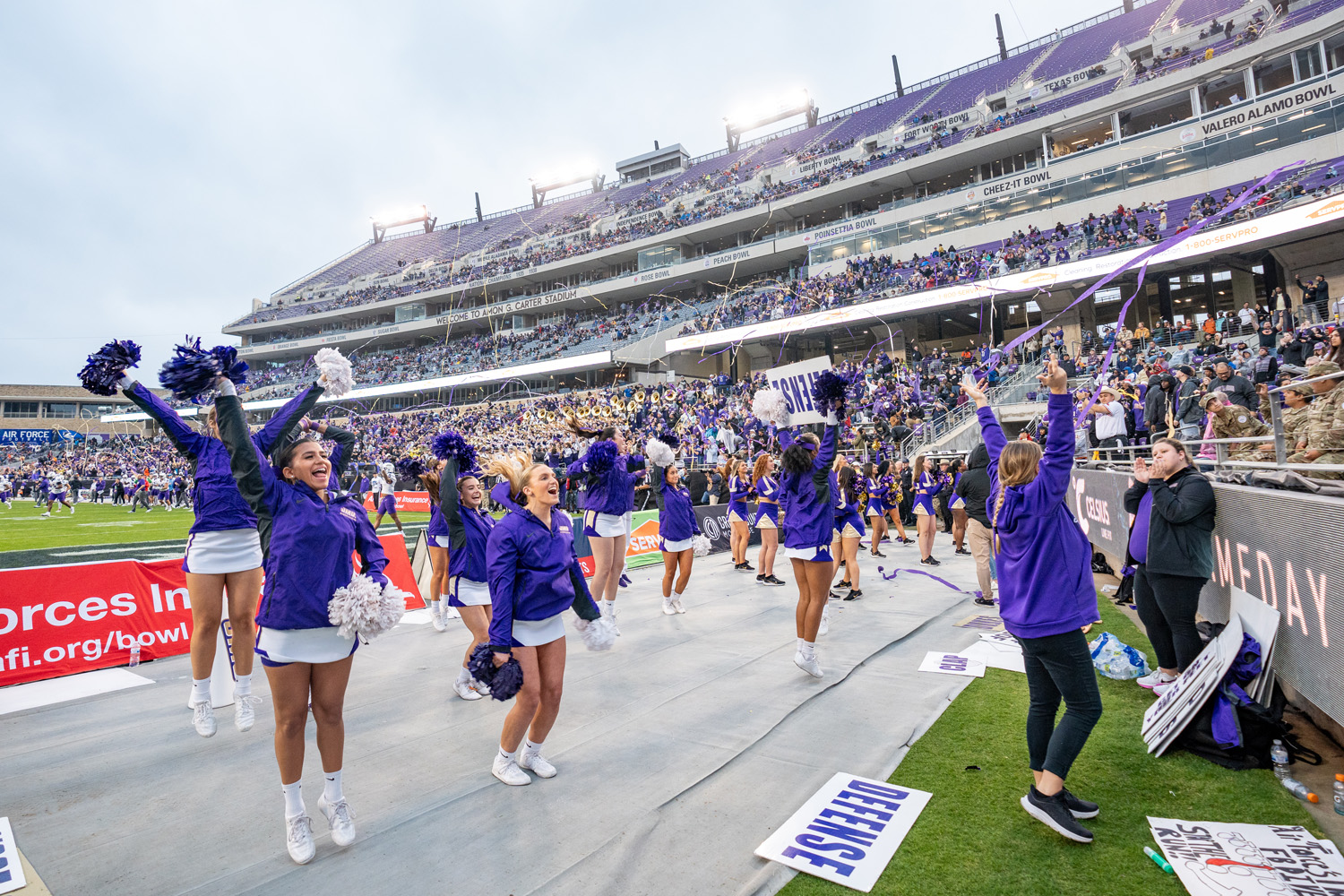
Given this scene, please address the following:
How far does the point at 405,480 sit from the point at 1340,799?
1245 inches

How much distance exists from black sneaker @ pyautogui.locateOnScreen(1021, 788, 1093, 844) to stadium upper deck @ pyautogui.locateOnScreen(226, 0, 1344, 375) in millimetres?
25677

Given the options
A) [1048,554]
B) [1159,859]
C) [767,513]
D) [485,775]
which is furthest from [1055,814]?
[767,513]

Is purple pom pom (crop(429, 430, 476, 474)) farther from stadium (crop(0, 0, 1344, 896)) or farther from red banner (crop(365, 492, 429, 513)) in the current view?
red banner (crop(365, 492, 429, 513))

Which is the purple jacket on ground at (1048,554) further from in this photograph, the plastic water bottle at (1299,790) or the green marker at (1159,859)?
the plastic water bottle at (1299,790)

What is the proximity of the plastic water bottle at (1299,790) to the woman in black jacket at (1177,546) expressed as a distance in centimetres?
105

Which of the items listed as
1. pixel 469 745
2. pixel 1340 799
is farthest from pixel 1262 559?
pixel 469 745

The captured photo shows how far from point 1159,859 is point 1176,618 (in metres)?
2.08

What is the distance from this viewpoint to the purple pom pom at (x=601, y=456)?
15.0 feet

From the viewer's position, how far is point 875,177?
110ft

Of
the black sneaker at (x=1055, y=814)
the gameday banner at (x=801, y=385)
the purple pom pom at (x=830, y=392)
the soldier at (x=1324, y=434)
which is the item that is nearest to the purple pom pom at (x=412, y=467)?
the gameday banner at (x=801, y=385)

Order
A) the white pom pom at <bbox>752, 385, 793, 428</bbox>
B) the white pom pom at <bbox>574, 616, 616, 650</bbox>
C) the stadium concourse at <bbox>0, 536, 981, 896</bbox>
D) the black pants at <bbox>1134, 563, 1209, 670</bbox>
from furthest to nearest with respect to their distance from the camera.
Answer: the white pom pom at <bbox>752, 385, 793, 428</bbox> → the black pants at <bbox>1134, 563, 1209, 670</bbox> → the white pom pom at <bbox>574, 616, 616, 650</bbox> → the stadium concourse at <bbox>0, 536, 981, 896</bbox>

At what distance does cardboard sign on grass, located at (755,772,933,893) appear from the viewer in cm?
271

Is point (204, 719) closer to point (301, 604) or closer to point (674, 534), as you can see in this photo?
point (301, 604)

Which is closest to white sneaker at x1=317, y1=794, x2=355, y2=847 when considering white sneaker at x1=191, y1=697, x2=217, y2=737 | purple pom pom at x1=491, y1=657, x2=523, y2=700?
purple pom pom at x1=491, y1=657, x2=523, y2=700
